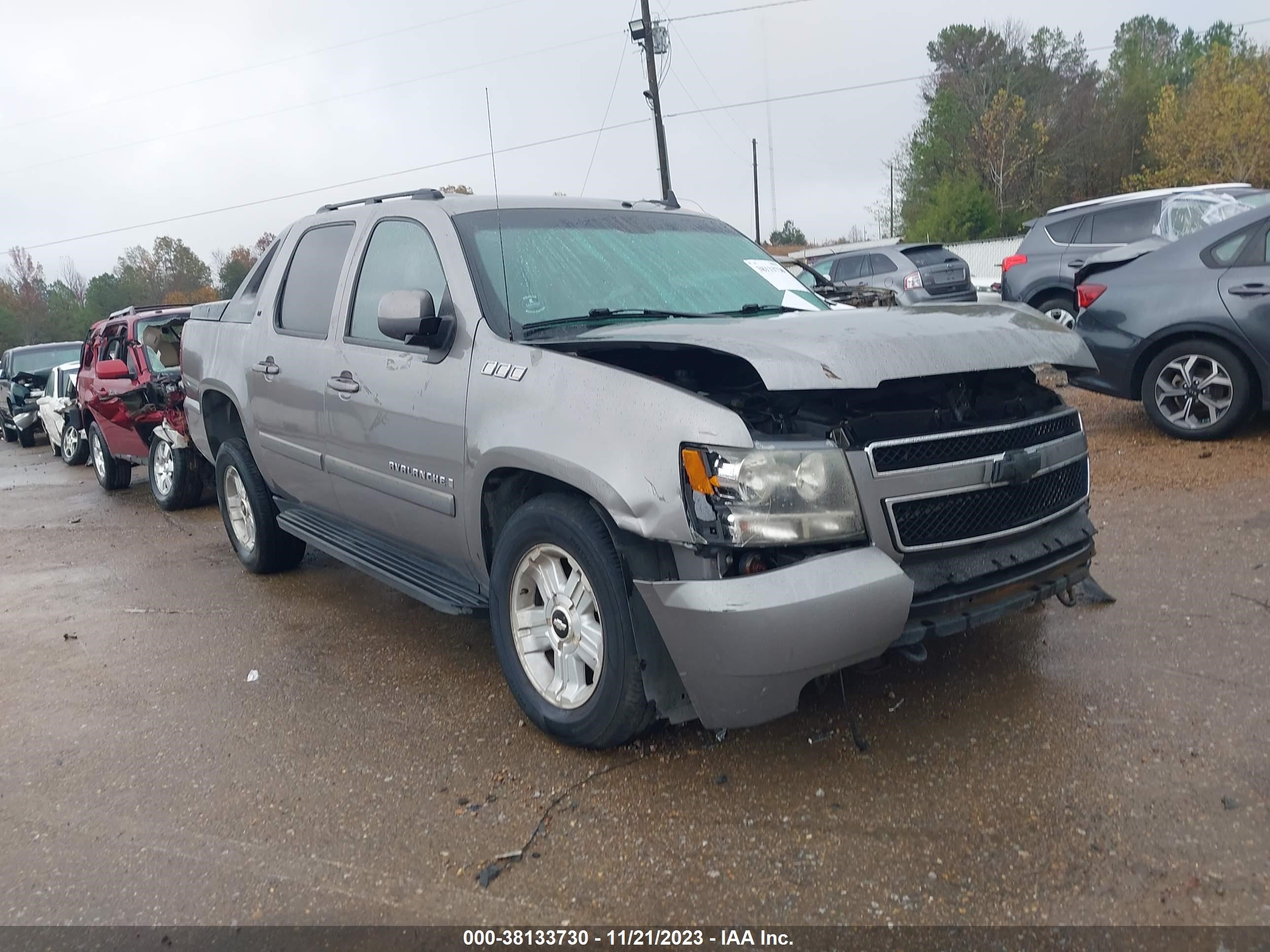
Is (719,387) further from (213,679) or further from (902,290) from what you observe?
(902,290)

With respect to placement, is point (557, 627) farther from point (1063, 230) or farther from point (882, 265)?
point (882, 265)

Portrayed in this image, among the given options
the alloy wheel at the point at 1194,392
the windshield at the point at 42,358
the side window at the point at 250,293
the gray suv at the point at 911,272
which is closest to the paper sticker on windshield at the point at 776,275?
the side window at the point at 250,293

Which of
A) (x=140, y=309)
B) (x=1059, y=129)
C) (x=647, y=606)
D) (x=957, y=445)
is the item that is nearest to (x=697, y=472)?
(x=647, y=606)

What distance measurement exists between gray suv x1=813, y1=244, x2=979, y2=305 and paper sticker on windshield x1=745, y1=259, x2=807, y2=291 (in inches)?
372

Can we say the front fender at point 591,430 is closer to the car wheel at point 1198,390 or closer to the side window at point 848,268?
the car wheel at point 1198,390

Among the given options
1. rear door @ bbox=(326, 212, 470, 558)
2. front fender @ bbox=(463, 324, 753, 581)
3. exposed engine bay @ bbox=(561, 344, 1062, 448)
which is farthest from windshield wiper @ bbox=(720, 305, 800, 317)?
rear door @ bbox=(326, 212, 470, 558)

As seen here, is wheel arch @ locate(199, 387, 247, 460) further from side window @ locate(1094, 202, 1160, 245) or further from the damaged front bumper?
side window @ locate(1094, 202, 1160, 245)

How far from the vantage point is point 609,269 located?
161 inches

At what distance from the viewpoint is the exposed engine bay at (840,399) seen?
2.95 metres

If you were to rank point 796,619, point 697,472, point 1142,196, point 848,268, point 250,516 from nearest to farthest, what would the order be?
point 796,619
point 697,472
point 250,516
point 1142,196
point 848,268

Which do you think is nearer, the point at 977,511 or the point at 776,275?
the point at 977,511

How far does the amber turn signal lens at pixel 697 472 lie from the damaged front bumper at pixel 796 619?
0.84 feet

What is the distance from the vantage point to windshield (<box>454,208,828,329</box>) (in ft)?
12.6

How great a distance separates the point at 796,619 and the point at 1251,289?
535 cm
